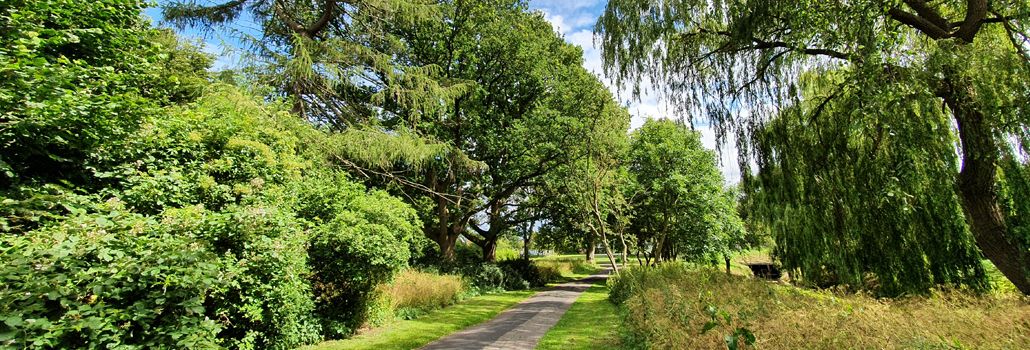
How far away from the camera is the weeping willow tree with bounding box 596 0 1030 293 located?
6.19 metres

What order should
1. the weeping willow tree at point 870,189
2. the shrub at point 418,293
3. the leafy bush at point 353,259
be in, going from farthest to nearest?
the shrub at point 418,293, the leafy bush at point 353,259, the weeping willow tree at point 870,189

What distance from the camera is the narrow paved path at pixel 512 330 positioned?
8.99 meters

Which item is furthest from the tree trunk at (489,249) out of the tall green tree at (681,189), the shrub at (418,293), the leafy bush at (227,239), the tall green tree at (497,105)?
the leafy bush at (227,239)

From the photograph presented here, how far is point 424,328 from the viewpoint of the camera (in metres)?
11.1

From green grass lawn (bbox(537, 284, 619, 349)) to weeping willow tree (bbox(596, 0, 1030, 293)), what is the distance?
15.7ft

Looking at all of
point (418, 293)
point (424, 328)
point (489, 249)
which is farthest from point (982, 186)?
point (489, 249)

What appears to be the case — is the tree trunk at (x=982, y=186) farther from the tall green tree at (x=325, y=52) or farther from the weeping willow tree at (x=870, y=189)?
the tall green tree at (x=325, y=52)

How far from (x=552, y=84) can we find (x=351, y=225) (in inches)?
514

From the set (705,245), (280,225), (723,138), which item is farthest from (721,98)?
(705,245)

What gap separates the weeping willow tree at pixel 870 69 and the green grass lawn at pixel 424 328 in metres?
7.24

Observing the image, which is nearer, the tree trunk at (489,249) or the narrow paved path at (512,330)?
the narrow paved path at (512,330)

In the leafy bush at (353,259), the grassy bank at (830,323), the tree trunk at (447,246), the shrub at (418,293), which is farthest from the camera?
the tree trunk at (447,246)

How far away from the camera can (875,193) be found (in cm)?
755

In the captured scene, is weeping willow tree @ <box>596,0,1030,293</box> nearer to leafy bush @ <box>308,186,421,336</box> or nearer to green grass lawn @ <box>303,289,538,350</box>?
leafy bush @ <box>308,186,421,336</box>
